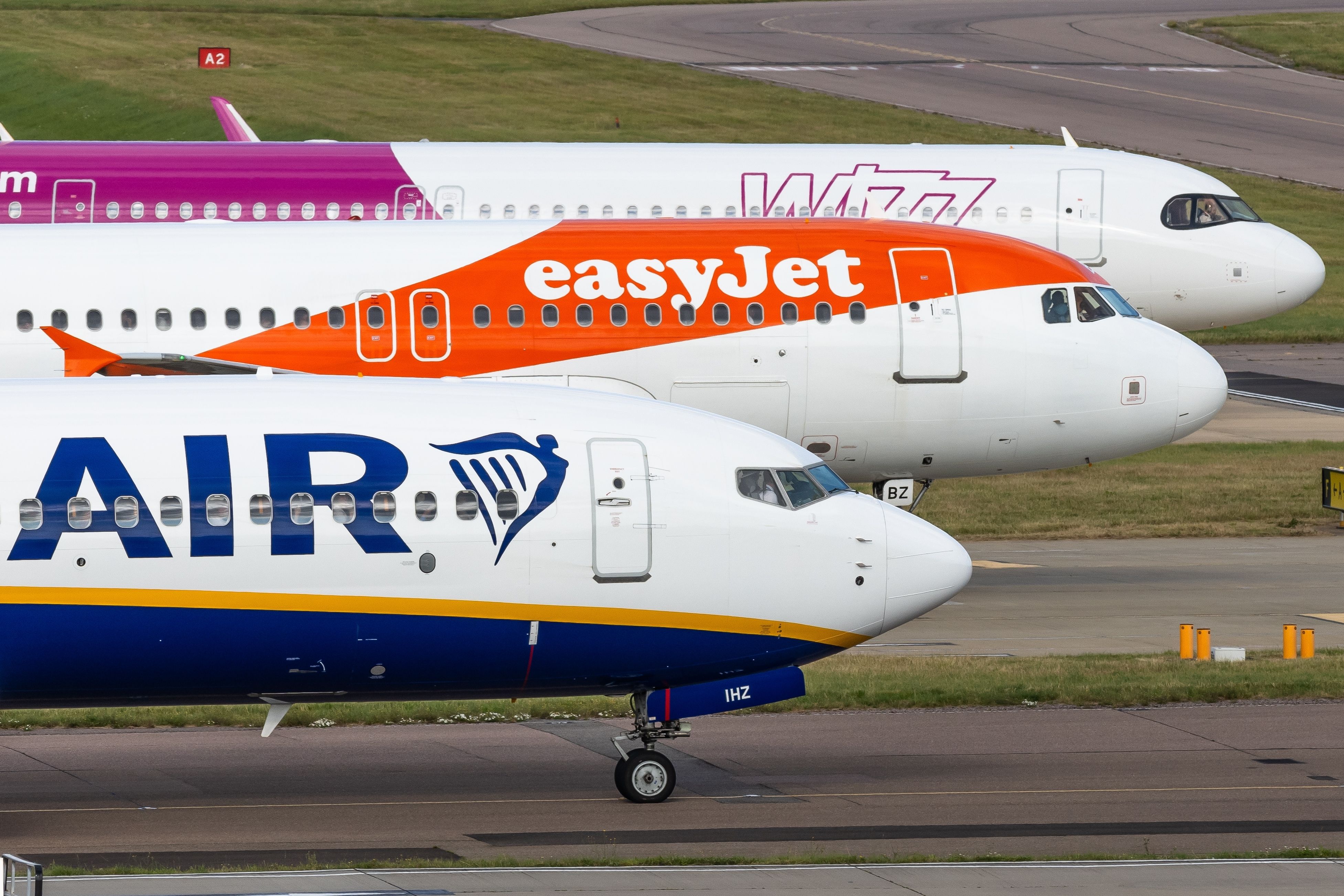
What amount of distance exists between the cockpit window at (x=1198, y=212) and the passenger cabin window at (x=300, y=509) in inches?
1082

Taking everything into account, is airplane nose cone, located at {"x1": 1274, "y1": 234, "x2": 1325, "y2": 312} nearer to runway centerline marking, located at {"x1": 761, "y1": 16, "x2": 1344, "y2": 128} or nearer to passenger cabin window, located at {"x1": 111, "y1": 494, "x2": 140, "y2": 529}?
passenger cabin window, located at {"x1": 111, "y1": 494, "x2": 140, "y2": 529}

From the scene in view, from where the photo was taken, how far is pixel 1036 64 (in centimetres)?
10081

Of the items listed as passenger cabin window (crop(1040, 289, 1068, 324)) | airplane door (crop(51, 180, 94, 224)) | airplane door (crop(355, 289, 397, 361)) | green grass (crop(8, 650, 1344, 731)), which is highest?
airplane door (crop(51, 180, 94, 224))

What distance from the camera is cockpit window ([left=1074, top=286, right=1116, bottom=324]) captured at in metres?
30.8

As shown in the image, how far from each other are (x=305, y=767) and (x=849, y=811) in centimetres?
633

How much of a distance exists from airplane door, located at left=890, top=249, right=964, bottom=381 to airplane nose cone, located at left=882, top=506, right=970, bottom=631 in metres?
9.22

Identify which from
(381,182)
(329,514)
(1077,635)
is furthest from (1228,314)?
(329,514)

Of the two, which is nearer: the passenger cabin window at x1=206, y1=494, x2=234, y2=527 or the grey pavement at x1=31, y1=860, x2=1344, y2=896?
the grey pavement at x1=31, y1=860, x2=1344, y2=896

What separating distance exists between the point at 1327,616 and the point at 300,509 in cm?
1935

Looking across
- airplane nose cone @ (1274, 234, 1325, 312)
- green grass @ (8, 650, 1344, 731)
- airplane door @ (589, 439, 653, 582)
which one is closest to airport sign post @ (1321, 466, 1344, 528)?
airplane nose cone @ (1274, 234, 1325, 312)

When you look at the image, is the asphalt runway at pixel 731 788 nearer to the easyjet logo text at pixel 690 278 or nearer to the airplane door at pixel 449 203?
the easyjet logo text at pixel 690 278

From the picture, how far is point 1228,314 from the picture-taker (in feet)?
144

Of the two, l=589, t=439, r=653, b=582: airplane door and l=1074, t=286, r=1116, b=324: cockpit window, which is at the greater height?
l=1074, t=286, r=1116, b=324: cockpit window

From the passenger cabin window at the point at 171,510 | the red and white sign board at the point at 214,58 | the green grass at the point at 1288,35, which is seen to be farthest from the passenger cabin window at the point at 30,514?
the green grass at the point at 1288,35
